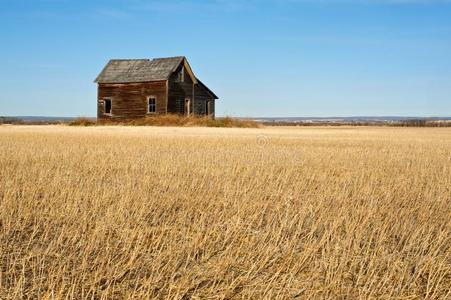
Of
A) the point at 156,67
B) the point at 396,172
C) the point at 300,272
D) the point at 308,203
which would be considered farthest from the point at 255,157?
the point at 156,67

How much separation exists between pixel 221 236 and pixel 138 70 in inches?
1415

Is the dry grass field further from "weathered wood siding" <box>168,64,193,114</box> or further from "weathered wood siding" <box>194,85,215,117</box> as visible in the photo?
"weathered wood siding" <box>194,85,215,117</box>

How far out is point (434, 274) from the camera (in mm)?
3545

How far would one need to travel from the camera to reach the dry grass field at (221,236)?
321cm

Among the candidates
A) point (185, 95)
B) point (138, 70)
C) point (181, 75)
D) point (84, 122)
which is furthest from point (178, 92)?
point (84, 122)

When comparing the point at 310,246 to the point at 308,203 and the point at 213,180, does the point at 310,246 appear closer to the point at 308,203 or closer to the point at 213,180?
the point at 308,203

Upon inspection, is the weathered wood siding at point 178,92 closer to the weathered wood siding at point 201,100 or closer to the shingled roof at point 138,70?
the shingled roof at point 138,70

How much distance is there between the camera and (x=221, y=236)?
441cm

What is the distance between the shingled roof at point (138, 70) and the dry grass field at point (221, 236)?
2973 centimetres

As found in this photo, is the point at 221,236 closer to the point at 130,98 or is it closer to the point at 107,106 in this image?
the point at 130,98

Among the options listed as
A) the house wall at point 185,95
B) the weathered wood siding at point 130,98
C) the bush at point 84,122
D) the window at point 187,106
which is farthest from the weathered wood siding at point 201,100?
the bush at point 84,122

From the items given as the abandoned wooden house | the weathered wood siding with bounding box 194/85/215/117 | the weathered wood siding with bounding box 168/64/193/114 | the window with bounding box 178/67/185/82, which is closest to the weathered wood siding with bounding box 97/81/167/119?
the abandoned wooden house

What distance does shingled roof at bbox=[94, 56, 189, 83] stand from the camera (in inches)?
1484

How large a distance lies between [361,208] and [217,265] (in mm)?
2848
